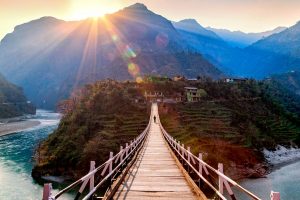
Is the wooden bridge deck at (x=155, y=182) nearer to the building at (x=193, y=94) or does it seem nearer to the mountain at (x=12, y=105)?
the building at (x=193, y=94)

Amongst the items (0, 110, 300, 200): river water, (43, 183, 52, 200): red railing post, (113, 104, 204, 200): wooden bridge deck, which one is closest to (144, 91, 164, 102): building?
(0, 110, 300, 200): river water

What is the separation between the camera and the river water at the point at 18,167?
4812 centimetres

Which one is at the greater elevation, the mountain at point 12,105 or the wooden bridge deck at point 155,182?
the mountain at point 12,105

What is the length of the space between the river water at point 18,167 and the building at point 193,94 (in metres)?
40.2

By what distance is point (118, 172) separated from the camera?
16.2m

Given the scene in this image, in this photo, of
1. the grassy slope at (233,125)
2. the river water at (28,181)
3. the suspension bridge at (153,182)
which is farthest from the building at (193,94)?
the suspension bridge at (153,182)

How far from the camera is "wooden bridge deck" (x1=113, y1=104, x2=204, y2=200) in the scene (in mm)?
11977

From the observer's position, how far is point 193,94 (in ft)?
321

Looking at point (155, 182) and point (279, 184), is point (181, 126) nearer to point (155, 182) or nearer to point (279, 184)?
point (279, 184)

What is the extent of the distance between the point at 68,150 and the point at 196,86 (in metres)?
52.7

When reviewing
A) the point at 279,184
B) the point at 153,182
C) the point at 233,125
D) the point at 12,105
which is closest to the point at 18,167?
the point at 279,184

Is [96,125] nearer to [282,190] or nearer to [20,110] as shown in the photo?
[282,190]

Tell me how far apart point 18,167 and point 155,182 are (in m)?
56.3

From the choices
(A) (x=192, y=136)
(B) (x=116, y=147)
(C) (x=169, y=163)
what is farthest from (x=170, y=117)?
(C) (x=169, y=163)
